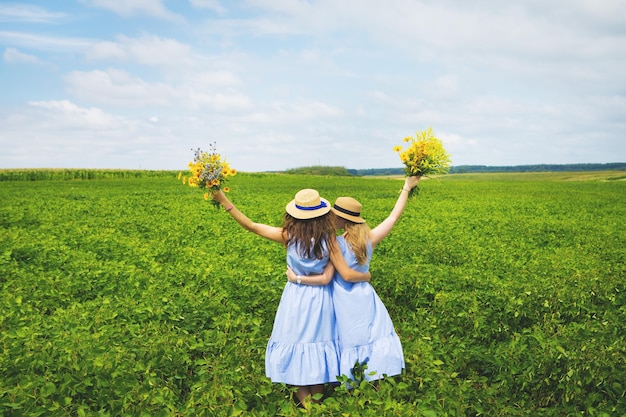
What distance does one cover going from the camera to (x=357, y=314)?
4.99 meters

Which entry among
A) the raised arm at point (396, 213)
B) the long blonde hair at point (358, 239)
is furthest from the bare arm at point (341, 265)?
the raised arm at point (396, 213)

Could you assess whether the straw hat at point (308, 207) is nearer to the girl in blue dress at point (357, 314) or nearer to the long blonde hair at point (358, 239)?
the girl in blue dress at point (357, 314)

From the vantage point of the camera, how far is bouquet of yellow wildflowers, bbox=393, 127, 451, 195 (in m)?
5.27

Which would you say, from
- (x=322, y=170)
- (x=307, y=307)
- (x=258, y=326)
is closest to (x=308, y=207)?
(x=307, y=307)

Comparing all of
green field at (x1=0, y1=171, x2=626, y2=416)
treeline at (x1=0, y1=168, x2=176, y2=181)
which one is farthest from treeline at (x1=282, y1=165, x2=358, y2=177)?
green field at (x1=0, y1=171, x2=626, y2=416)

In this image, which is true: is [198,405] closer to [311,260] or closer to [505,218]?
[311,260]

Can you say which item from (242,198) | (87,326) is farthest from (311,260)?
(242,198)

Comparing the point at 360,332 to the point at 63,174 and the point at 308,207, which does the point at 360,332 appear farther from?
the point at 63,174

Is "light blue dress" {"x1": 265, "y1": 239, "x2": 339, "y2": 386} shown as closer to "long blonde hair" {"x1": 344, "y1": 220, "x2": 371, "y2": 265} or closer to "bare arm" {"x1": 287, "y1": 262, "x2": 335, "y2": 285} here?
"bare arm" {"x1": 287, "y1": 262, "x2": 335, "y2": 285}

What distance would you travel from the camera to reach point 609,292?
8906mm

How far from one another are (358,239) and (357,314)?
2.20ft

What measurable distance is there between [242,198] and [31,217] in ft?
36.2

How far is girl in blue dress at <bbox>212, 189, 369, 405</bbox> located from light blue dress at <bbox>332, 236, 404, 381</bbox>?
0.32 feet

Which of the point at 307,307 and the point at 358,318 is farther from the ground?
the point at 307,307
